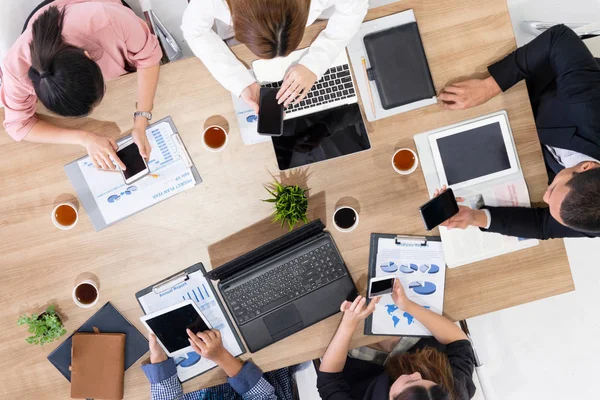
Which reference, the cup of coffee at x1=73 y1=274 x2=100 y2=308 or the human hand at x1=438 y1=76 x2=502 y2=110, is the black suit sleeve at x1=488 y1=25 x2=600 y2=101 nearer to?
the human hand at x1=438 y1=76 x2=502 y2=110

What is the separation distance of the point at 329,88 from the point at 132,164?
69 centimetres

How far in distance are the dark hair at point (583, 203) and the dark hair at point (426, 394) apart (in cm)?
65

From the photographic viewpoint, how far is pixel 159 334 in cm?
142

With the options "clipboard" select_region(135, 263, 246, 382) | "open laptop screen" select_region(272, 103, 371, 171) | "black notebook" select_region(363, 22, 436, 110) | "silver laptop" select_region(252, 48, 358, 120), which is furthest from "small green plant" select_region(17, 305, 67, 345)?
"black notebook" select_region(363, 22, 436, 110)

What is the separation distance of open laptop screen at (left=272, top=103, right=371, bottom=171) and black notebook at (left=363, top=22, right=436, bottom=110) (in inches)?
4.9

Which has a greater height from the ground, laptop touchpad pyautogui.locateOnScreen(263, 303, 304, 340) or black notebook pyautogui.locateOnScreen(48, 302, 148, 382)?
black notebook pyautogui.locateOnScreen(48, 302, 148, 382)

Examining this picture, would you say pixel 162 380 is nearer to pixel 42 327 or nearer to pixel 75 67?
pixel 42 327

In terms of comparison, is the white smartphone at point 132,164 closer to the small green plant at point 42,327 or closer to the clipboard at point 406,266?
the small green plant at point 42,327

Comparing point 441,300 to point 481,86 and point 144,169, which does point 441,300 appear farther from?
point 144,169

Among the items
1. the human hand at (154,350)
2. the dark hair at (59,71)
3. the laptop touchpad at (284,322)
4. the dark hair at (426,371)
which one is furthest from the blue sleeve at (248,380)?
the dark hair at (59,71)

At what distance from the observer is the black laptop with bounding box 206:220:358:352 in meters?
1.36

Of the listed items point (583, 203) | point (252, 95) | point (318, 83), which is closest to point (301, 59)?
point (318, 83)

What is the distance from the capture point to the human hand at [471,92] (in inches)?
52.7

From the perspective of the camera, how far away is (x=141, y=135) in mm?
1388
